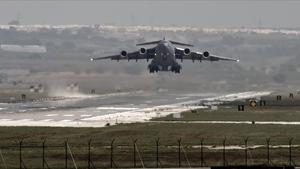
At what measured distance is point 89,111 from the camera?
11344cm

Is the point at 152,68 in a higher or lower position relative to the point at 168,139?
lower

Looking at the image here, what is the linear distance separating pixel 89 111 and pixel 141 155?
151ft

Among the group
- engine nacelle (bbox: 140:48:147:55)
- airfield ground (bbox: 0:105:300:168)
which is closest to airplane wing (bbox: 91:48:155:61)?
engine nacelle (bbox: 140:48:147:55)

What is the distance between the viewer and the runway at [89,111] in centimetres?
9612

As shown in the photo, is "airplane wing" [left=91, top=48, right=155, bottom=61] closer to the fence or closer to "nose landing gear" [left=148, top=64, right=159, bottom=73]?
"nose landing gear" [left=148, top=64, right=159, bottom=73]

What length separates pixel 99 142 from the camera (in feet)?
250

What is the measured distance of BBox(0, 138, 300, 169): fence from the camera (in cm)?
6353

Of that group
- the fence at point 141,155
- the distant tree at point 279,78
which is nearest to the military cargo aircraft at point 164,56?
the distant tree at point 279,78

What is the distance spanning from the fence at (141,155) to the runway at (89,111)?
1889 centimetres

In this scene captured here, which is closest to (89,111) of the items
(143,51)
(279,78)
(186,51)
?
(143,51)

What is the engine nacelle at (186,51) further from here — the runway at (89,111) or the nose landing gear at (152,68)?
the runway at (89,111)

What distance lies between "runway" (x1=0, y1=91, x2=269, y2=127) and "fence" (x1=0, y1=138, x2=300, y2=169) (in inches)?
744

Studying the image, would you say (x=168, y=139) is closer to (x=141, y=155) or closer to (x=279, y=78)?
(x=141, y=155)

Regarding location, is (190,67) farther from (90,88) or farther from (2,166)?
(2,166)
